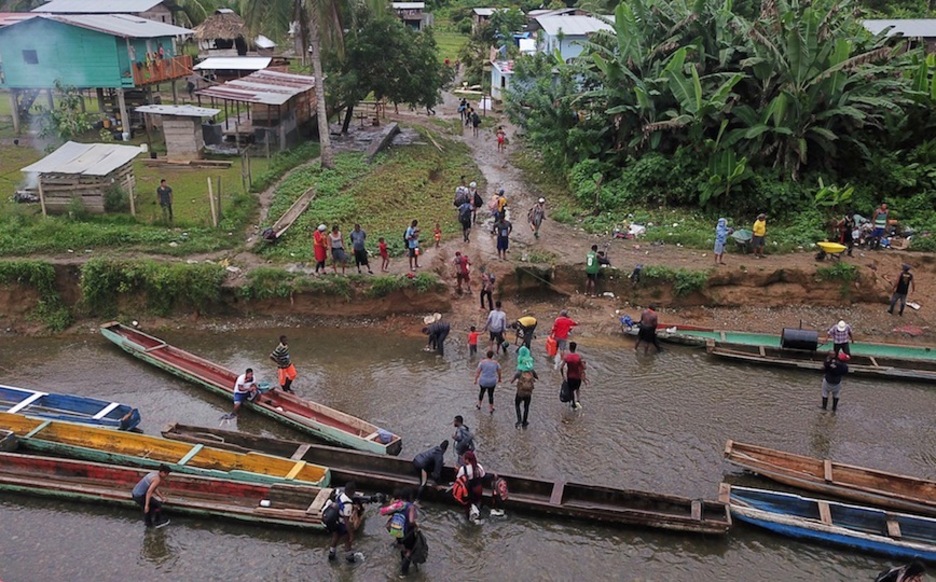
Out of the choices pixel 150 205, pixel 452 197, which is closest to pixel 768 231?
pixel 452 197

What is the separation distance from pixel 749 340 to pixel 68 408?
1589 centimetres

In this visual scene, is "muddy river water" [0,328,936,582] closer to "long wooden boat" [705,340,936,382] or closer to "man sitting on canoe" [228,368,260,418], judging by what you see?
"long wooden boat" [705,340,936,382]

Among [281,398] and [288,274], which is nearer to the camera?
[281,398]

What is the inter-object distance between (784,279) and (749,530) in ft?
34.0

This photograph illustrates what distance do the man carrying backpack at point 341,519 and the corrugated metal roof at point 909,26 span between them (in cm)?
3563

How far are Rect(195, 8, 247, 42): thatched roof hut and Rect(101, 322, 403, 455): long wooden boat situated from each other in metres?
37.7

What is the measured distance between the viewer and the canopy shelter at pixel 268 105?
2914 cm

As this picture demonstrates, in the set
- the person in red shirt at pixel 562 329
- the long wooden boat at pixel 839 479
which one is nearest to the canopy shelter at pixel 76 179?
the person in red shirt at pixel 562 329

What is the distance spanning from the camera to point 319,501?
11719mm

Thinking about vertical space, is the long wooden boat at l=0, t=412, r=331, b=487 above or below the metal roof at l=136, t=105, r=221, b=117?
below

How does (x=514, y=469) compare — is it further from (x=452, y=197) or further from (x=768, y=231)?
(x=452, y=197)

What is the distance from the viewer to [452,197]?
88.4 feet

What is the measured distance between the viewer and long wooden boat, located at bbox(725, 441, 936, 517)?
464 inches

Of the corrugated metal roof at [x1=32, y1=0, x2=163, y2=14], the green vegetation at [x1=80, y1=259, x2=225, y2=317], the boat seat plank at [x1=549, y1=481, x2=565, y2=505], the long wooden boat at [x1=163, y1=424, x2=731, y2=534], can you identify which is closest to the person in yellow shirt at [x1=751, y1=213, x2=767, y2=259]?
the long wooden boat at [x1=163, y1=424, x2=731, y2=534]
